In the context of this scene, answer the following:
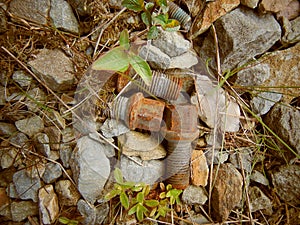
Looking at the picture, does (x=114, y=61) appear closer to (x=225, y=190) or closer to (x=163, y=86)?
(x=163, y=86)

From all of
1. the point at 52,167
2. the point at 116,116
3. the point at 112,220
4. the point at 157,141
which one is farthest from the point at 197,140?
the point at 52,167

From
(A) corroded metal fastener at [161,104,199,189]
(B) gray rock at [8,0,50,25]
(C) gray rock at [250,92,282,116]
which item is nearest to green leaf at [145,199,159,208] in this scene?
(A) corroded metal fastener at [161,104,199,189]

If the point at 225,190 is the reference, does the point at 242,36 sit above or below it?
above

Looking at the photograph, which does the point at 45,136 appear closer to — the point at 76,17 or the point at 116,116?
the point at 116,116

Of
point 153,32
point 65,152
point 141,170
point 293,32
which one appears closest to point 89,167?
point 65,152

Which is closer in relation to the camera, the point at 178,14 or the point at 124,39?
the point at 124,39

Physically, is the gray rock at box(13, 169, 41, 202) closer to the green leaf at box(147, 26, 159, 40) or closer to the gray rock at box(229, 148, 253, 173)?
the green leaf at box(147, 26, 159, 40)
